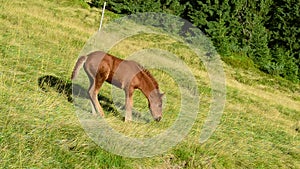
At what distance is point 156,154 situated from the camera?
8266mm

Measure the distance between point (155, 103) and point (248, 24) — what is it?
144ft

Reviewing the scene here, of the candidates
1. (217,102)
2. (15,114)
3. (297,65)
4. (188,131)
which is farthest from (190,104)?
(297,65)

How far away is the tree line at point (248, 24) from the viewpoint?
1933 inches

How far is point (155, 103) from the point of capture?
9930 millimetres

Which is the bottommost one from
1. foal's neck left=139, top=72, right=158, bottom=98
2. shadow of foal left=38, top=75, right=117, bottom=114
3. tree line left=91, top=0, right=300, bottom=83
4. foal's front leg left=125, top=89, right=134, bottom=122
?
tree line left=91, top=0, right=300, bottom=83

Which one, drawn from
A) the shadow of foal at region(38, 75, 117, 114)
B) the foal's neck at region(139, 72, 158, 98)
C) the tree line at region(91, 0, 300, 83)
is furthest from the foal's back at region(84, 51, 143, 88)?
the tree line at region(91, 0, 300, 83)

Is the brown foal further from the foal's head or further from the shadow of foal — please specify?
the shadow of foal

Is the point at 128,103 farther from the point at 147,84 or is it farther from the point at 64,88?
the point at 64,88

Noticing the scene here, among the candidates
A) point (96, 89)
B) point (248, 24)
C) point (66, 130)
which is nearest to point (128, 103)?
point (96, 89)

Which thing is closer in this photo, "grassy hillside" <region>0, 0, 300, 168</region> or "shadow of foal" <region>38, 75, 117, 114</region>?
"grassy hillside" <region>0, 0, 300, 168</region>

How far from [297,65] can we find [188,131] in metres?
42.7

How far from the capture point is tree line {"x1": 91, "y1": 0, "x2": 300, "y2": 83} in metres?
49.1

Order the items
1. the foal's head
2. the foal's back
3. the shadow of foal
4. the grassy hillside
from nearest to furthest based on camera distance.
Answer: the grassy hillside
the foal's back
the foal's head
the shadow of foal

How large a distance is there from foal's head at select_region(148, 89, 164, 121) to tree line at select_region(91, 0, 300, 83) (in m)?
38.5
